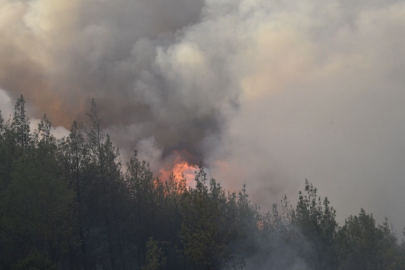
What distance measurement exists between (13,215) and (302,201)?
45327mm

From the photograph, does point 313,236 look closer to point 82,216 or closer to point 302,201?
point 302,201

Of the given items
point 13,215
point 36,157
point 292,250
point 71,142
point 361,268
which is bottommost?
point 361,268

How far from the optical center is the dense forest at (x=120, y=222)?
36656 mm

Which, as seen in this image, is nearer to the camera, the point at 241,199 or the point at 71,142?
the point at 71,142

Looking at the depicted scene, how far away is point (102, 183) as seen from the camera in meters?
58.0

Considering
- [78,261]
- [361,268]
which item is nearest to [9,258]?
[78,261]

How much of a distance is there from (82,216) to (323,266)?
37.6m

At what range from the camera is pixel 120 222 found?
62719 mm

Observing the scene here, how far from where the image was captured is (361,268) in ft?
207

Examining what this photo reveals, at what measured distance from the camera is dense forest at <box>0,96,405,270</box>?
120 feet

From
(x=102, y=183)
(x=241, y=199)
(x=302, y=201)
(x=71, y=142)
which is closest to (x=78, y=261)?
(x=102, y=183)

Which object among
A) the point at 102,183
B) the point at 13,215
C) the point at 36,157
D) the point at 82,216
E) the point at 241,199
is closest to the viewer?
the point at 13,215

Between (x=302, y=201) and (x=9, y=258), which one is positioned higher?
(x=302, y=201)

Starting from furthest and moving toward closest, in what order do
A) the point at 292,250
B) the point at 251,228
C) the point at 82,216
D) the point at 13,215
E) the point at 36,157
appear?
the point at 251,228
the point at 292,250
the point at 82,216
the point at 36,157
the point at 13,215
